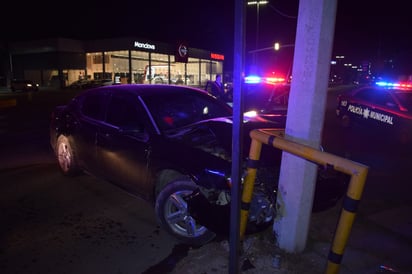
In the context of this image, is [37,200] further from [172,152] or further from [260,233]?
[260,233]

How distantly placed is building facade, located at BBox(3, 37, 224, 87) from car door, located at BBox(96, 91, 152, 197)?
124 ft

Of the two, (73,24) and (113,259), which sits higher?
(73,24)

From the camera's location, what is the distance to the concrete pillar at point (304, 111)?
302cm

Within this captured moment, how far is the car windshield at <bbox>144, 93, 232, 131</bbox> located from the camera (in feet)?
15.3

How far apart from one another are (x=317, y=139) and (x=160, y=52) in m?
46.7

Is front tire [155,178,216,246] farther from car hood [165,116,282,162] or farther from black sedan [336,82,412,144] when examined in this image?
black sedan [336,82,412,144]

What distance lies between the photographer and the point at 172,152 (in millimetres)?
3980

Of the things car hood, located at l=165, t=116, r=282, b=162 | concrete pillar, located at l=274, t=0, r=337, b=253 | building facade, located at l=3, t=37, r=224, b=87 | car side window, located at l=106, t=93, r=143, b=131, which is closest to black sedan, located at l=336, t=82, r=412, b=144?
car hood, located at l=165, t=116, r=282, b=162

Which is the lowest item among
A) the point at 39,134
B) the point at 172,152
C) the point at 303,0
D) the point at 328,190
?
the point at 39,134

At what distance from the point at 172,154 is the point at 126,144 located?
0.90 meters

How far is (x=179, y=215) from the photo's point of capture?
3.85 m

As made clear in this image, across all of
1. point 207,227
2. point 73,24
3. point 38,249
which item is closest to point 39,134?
point 38,249

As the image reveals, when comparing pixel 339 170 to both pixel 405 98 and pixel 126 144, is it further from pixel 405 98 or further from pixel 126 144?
pixel 405 98

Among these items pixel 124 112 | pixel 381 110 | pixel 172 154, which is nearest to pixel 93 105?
pixel 124 112
